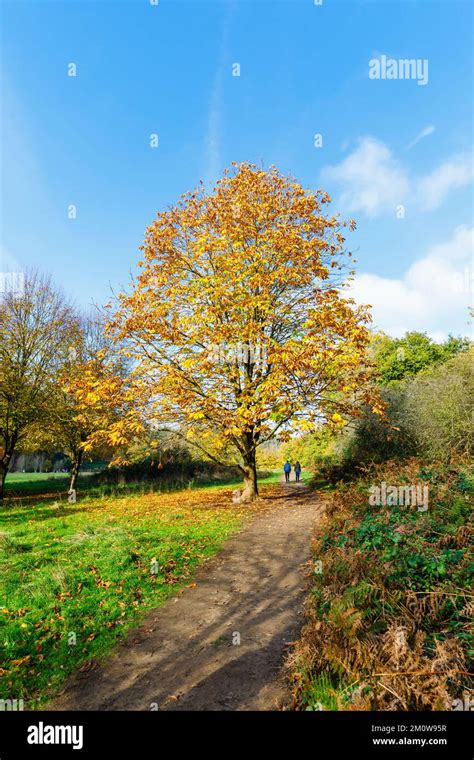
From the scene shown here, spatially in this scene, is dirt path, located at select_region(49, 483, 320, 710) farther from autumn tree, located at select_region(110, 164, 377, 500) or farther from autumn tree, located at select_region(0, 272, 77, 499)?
autumn tree, located at select_region(0, 272, 77, 499)

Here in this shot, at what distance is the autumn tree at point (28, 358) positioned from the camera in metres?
20.2

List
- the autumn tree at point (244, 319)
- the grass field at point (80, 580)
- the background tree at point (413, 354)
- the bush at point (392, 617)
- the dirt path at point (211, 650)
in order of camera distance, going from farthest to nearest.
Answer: the background tree at point (413, 354) → the autumn tree at point (244, 319) → the grass field at point (80, 580) → the dirt path at point (211, 650) → the bush at point (392, 617)

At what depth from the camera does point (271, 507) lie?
15320 millimetres

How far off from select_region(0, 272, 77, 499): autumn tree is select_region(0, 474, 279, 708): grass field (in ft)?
26.5

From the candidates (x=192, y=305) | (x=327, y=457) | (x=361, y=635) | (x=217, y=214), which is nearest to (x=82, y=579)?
(x=361, y=635)

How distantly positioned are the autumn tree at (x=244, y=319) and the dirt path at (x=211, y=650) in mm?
5488

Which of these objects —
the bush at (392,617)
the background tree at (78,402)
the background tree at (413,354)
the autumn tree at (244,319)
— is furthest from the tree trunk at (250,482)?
the background tree at (413,354)

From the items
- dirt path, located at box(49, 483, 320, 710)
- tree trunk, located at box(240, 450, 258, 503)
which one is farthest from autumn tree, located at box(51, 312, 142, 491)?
dirt path, located at box(49, 483, 320, 710)

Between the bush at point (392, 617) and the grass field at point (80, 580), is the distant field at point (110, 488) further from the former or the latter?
the bush at point (392, 617)

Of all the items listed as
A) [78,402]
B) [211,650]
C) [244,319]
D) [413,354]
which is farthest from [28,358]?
[413,354]

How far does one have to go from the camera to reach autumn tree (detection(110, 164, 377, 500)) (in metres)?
12.9

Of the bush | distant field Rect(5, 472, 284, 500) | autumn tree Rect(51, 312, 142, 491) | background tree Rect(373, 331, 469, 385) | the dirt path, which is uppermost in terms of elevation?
background tree Rect(373, 331, 469, 385)
